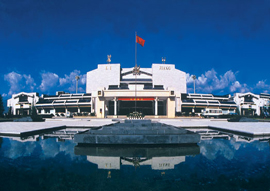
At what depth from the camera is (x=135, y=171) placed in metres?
5.45

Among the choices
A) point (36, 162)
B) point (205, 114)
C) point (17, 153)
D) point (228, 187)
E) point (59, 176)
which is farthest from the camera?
point (205, 114)

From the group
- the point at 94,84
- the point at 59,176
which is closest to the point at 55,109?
the point at 94,84

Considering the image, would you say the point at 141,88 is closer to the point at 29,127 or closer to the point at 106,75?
the point at 106,75

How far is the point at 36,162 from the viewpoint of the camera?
644cm

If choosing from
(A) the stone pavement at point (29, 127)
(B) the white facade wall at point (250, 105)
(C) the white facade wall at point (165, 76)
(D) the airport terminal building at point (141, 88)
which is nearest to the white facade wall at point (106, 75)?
(D) the airport terminal building at point (141, 88)

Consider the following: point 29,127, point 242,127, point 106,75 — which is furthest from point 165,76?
point 29,127

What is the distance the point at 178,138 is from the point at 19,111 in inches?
3474

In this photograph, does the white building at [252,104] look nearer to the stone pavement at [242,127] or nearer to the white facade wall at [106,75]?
the white facade wall at [106,75]

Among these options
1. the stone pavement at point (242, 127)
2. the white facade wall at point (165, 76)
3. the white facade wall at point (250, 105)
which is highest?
the white facade wall at point (165, 76)

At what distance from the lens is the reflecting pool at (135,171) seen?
4430 millimetres

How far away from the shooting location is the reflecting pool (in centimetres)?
443

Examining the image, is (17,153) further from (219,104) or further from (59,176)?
(219,104)

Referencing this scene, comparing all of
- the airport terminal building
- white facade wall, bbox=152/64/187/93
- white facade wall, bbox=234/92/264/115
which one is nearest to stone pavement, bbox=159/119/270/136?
the airport terminal building

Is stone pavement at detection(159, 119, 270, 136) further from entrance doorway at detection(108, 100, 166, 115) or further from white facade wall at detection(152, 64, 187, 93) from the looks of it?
white facade wall at detection(152, 64, 187, 93)
